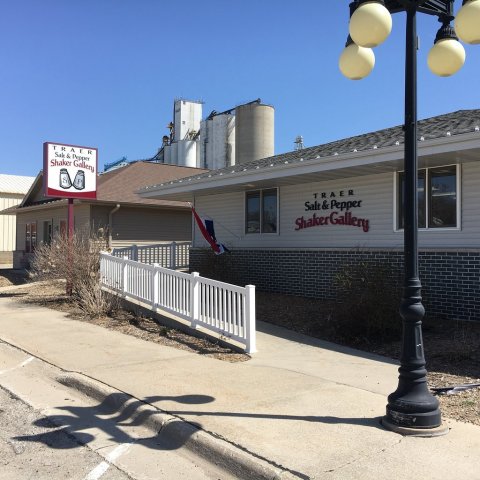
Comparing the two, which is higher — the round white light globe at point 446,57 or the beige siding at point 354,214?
the round white light globe at point 446,57

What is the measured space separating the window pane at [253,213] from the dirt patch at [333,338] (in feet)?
6.87

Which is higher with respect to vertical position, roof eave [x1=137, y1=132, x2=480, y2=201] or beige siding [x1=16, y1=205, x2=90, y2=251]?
roof eave [x1=137, y1=132, x2=480, y2=201]

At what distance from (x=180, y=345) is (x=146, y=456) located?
4.32 meters

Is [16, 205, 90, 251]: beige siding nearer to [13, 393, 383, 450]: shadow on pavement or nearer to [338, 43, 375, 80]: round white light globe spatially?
[13, 393, 383, 450]: shadow on pavement

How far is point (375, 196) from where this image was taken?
1170cm

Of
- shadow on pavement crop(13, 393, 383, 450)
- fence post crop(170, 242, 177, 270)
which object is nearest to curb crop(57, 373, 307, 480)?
shadow on pavement crop(13, 393, 383, 450)

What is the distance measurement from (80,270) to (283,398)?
851cm

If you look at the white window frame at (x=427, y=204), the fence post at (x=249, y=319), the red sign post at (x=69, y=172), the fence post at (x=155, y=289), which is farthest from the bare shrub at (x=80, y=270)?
the white window frame at (x=427, y=204)

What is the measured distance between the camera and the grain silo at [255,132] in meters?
32.0

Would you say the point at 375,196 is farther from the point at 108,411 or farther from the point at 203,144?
the point at 203,144

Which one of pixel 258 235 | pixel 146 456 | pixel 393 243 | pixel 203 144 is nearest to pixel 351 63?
pixel 146 456

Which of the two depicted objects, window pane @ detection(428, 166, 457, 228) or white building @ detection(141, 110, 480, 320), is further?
window pane @ detection(428, 166, 457, 228)

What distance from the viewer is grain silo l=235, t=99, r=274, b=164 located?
105 feet

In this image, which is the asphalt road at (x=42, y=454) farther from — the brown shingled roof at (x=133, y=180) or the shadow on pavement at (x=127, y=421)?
the brown shingled roof at (x=133, y=180)
